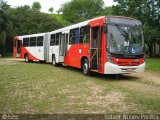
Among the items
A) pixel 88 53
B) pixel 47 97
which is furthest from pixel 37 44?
pixel 47 97

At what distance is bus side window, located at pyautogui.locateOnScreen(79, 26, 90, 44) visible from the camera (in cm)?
1730

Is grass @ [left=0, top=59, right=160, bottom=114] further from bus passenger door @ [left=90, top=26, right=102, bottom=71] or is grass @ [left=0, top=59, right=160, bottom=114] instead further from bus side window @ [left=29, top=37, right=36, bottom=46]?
bus side window @ [left=29, top=37, right=36, bottom=46]

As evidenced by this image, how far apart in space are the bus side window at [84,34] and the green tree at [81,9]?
62410 millimetres

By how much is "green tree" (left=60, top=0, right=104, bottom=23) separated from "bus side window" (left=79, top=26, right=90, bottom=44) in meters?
62.4

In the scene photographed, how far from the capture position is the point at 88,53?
1698 cm

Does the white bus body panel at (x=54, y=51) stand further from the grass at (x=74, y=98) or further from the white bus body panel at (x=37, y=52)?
the grass at (x=74, y=98)

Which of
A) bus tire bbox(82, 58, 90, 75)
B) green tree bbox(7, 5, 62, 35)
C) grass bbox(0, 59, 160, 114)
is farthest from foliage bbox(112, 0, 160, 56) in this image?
grass bbox(0, 59, 160, 114)

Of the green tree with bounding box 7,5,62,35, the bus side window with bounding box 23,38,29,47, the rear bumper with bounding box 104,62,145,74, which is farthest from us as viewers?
the green tree with bounding box 7,5,62,35

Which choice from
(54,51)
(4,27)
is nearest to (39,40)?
(54,51)

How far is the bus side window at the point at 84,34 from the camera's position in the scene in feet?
56.7

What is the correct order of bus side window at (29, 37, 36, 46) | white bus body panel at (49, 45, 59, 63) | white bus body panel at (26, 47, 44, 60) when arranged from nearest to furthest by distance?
white bus body panel at (49, 45, 59, 63), white bus body panel at (26, 47, 44, 60), bus side window at (29, 37, 36, 46)

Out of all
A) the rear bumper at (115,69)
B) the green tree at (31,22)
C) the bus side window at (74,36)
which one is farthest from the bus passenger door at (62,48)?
the green tree at (31,22)

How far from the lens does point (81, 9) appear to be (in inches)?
3275

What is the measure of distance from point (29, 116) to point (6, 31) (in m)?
43.4
